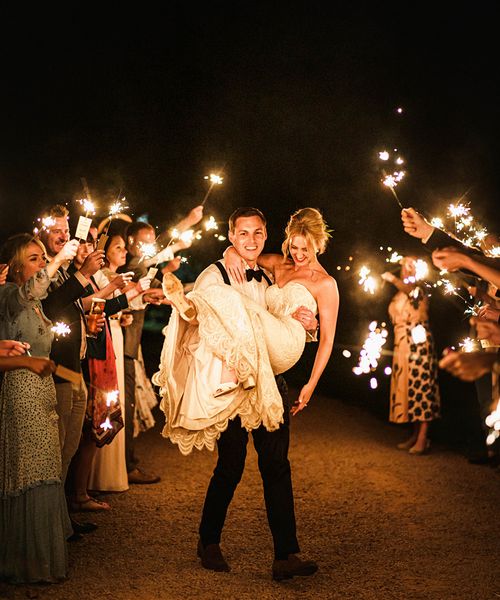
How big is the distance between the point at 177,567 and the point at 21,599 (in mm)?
1077

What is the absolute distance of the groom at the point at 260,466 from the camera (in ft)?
16.1

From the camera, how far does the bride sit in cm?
471

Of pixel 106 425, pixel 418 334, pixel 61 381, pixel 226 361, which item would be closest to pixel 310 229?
pixel 226 361

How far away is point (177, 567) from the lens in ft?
16.7

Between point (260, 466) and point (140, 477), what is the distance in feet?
9.75

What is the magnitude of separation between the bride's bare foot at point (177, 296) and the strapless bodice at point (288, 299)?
613 mm

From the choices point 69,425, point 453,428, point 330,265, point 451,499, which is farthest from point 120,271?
point 330,265

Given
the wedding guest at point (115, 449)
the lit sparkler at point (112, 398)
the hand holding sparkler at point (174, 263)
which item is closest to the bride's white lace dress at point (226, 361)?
the hand holding sparkler at point (174, 263)

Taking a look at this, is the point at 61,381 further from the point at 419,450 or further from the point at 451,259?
the point at 419,450

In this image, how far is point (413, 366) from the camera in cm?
929

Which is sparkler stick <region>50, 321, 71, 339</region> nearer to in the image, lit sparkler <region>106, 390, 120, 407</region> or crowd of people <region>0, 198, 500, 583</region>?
crowd of people <region>0, 198, 500, 583</region>

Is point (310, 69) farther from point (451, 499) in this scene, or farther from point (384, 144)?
point (451, 499)

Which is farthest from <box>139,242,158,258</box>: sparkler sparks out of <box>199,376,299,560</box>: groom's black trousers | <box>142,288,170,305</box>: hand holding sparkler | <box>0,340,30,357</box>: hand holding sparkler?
<box>0,340,30,357</box>: hand holding sparkler

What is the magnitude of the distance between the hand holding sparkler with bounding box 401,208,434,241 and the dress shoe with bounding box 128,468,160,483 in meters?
4.07
